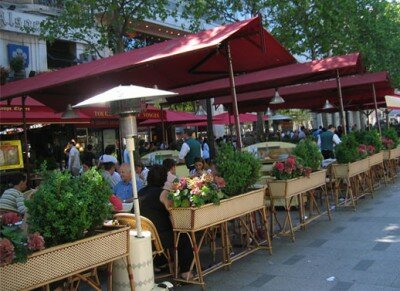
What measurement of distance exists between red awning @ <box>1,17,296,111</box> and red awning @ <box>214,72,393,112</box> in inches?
190

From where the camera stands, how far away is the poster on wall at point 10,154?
29.1 feet

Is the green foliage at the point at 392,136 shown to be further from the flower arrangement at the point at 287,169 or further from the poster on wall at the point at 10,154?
the poster on wall at the point at 10,154

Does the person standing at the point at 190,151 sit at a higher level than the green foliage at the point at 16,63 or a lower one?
lower

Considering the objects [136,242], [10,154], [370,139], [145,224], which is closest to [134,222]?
[145,224]

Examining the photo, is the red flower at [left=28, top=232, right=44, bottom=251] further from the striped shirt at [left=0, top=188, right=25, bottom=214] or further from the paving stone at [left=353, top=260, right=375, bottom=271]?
the paving stone at [left=353, top=260, right=375, bottom=271]

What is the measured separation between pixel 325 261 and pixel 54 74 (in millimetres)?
4768

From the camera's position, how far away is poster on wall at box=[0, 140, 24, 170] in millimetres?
8883

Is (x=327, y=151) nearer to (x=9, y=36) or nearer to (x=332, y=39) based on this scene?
(x=332, y=39)

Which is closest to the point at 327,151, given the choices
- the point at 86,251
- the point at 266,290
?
the point at 266,290

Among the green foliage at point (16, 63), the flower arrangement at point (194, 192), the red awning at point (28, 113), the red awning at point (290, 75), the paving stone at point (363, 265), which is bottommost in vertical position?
the paving stone at point (363, 265)

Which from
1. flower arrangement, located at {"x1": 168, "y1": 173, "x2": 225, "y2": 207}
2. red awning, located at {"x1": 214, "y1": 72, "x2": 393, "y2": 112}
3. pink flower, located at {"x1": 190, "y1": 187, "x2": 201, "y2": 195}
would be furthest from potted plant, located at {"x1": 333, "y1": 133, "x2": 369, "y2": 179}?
pink flower, located at {"x1": 190, "y1": 187, "x2": 201, "y2": 195}

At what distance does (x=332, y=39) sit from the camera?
60.1ft

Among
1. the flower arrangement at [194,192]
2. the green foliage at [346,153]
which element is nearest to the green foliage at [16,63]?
the green foliage at [346,153]

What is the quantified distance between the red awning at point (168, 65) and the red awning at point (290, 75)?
1.26 m
